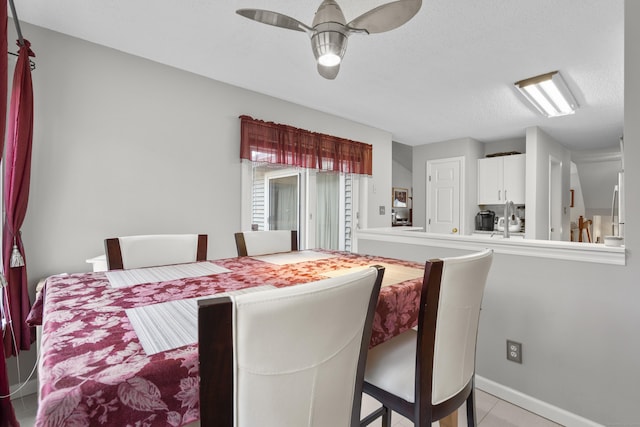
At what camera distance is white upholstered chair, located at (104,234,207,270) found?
5.35ft

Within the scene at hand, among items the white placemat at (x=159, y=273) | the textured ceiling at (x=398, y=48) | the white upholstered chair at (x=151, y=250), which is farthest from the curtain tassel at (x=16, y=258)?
the textured ceiling at (x=398, y=48)

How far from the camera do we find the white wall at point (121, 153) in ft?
6.84

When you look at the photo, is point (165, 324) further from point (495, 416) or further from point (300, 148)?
point (300, 148)

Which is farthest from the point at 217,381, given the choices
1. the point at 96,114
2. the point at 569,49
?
the point at 569,49

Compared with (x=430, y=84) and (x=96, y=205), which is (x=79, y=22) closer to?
(x=96, y=205)

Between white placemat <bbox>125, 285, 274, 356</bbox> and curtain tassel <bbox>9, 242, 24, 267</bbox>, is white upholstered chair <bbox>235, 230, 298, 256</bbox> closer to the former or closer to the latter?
white placemat <bbox>125, 285, 274, 356</bbox>

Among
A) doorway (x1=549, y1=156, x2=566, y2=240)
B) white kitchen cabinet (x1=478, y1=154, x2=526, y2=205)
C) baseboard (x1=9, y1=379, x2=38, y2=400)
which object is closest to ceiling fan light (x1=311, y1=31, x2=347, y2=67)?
baseboard (x1=9, y1=379, x2=38, y2=400)

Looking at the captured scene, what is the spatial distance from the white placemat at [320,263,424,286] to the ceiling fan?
1062mm

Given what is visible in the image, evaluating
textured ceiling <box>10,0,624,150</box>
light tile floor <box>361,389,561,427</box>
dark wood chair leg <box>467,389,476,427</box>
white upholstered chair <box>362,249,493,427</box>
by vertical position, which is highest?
textured ceiling <box>10,0,624,150</box>

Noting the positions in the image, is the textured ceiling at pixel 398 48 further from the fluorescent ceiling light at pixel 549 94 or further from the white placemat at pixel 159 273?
the white placemat at pixel 159 273

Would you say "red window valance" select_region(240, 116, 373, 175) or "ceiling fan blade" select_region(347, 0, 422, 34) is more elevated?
"ceiling fan blade" select_region(347, 0, 422, 34)

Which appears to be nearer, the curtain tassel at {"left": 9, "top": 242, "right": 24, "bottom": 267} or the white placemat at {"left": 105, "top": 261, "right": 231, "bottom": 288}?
the white placemat at {"left": 105, "top": 261, "right": 231, "bottom": 288}

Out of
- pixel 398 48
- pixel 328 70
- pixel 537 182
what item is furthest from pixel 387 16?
pixel 537 182

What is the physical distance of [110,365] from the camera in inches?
25.5
